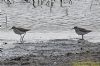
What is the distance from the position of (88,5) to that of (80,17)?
1.70 metres

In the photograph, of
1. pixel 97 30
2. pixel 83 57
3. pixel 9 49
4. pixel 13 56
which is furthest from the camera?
pixel 97 30

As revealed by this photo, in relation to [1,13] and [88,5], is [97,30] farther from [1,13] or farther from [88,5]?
[1,13]

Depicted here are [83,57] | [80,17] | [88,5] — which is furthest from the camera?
[88,5]

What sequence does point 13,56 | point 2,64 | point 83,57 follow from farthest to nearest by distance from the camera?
point 13,56 < point 83,57 < point 2,64

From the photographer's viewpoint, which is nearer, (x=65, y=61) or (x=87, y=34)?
(x=65, y=61)

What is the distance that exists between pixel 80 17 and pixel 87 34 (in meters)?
2.99

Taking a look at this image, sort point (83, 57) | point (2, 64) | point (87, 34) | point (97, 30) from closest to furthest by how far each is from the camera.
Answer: point (2, 64), point (83, 57), point (87, 34), point (97, 30)

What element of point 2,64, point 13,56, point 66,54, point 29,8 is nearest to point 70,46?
point 66,54

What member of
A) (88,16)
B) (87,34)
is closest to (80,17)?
(88,16)

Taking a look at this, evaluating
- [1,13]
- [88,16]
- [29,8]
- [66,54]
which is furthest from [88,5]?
[66,54]

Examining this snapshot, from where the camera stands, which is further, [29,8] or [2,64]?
[29,8]

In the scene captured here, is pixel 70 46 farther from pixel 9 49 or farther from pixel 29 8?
pixel 29 8

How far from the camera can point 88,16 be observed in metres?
18.6

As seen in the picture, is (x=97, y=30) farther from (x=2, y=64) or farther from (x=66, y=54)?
(x=2, y=64)
